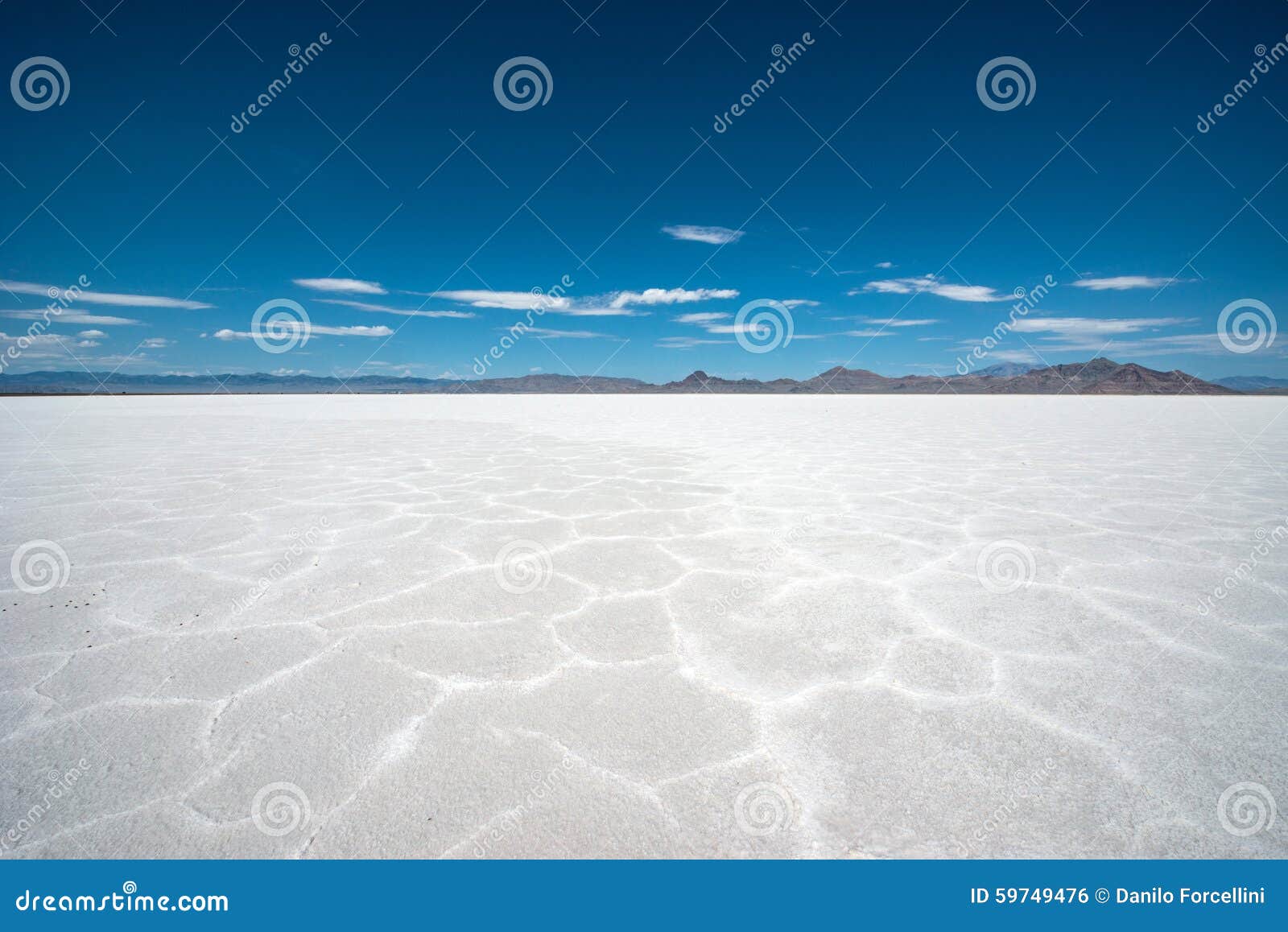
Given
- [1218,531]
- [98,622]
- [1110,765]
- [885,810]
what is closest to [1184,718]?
[1110,765]

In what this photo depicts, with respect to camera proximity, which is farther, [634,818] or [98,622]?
[98,622]

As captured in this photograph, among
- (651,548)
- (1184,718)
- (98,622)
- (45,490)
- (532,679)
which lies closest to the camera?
(1184,718)

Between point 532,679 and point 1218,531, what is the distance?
3.87 m

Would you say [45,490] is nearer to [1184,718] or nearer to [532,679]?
[532,679]

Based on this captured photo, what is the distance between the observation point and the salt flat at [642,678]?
3.89 feet

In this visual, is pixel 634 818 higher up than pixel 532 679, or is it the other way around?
pixel 532 679

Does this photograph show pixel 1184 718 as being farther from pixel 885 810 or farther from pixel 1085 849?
pixel 885 810

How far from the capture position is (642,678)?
5.61 feet

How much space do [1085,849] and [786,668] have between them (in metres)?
0.78

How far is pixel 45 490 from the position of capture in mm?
4344

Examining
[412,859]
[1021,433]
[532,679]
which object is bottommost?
[412,859]

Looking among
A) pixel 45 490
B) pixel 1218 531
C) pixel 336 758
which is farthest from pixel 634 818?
pixel 45 490

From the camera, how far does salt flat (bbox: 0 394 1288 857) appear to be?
119 centimetres

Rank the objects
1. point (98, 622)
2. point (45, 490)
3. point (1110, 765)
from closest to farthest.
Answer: point (1110, 765), point (98, 622), point (45, 490)
